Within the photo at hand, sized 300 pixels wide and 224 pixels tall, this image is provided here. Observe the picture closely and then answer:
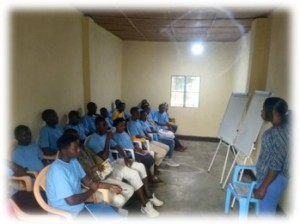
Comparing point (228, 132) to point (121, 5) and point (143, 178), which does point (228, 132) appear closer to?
point (143, 178)

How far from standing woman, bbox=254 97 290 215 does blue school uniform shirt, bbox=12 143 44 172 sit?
1.97 m

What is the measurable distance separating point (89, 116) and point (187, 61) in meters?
3.09

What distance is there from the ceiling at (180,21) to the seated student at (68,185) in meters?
2.14

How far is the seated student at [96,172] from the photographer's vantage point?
216 cm

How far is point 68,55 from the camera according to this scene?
3.34 metres

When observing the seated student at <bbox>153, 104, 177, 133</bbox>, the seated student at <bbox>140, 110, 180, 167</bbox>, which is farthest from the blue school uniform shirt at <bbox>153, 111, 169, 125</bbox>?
the seated student at <bbox>140, 110, 180, 167</bbox>

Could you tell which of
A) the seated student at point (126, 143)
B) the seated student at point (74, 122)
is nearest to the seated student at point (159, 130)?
the seated student at point (126, 143)

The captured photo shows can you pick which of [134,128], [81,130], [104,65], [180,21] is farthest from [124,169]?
[104,65]

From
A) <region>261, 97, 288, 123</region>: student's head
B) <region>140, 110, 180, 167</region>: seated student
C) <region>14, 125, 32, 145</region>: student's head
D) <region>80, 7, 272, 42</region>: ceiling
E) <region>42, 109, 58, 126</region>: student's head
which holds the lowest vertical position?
<region>140, 110, 180, 167</region>: seated student

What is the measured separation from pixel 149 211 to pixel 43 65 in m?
2.01

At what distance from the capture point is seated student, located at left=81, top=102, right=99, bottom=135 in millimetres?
3641

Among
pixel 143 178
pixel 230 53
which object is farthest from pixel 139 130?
pixel 230 53

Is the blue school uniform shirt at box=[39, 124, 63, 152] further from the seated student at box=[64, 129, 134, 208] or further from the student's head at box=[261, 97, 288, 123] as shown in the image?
the student's head at box=[261, 97, 288, 123]

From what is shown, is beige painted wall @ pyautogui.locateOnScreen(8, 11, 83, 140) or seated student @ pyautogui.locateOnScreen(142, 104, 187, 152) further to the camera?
seated student @ pyautogui.locateOnScreen(142, 104, 187, 152)
